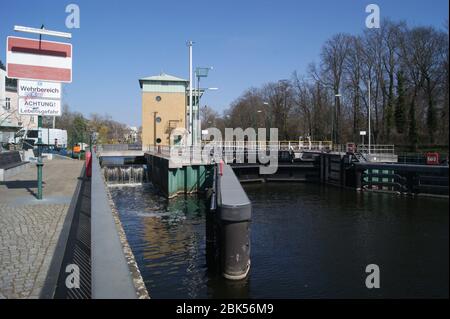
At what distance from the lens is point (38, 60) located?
13.4 metres

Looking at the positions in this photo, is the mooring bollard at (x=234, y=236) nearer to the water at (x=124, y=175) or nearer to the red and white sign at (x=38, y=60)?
the red and white sign at (x=38, y=60)

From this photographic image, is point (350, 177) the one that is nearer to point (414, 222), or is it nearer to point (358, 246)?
point (414, 222)

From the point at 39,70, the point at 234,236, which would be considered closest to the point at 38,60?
the point at 39,70

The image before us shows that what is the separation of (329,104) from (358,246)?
1944 inches

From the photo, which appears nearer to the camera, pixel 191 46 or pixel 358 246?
pixel 358 246

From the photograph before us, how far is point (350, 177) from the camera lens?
3225 centimetres

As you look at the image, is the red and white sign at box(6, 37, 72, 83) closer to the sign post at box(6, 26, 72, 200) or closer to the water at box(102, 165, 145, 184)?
the sign post at box(6, 26, 72, 200)

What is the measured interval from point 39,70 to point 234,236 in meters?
8.55

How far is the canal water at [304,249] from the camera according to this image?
30.9 feet

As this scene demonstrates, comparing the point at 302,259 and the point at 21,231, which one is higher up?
the point at 21,231

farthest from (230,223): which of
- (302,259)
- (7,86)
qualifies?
(7,86)

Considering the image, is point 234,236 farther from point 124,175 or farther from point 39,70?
point 124,175

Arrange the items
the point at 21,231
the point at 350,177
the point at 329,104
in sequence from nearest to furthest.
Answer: the point at 21,231 → the point at 350,177 → the point at 329,104
